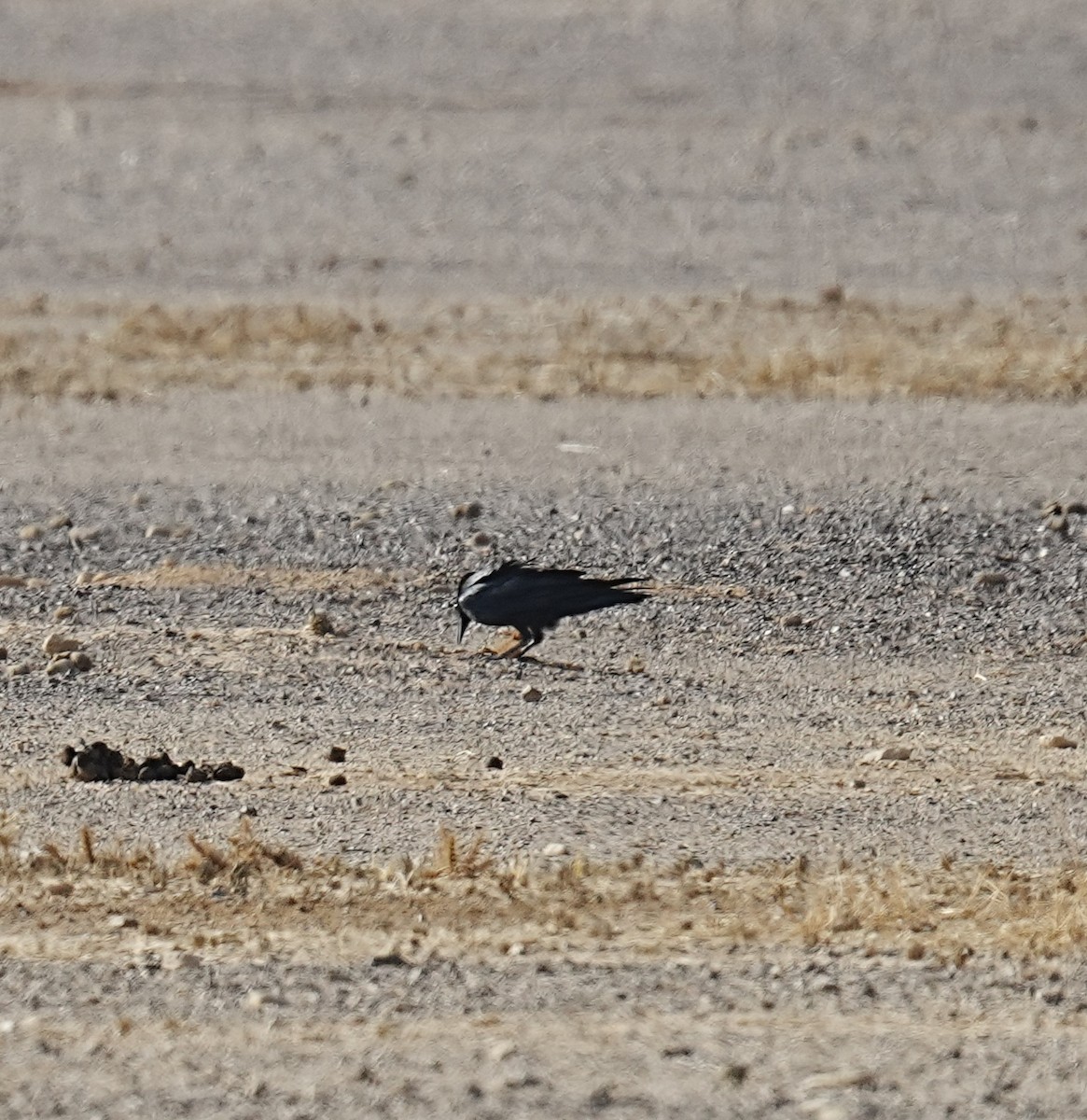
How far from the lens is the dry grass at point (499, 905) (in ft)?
16.8

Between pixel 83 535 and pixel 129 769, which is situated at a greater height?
pixel 83 535

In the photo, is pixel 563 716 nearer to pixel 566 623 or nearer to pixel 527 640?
pixel 527 640

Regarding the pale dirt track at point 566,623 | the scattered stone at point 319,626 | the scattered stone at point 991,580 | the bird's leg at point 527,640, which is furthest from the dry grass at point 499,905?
the scattered stone at point 991,580

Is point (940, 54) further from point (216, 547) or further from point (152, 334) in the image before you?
point (216, 547)

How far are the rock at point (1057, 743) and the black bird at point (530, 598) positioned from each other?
1.38 meters

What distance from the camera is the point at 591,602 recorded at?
8109mm

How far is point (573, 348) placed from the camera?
570 inches

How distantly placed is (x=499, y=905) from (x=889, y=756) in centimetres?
189

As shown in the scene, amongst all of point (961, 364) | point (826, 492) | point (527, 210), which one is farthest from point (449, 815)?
point (527, 210)

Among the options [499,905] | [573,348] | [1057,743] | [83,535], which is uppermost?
[573,348]

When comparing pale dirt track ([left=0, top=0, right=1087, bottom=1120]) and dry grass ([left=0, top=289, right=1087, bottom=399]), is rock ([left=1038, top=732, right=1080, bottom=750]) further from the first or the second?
dry grass ([left=0, top=289, right=1087, bottom=399])

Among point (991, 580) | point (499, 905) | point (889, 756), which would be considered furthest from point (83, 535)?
point (499, 905)

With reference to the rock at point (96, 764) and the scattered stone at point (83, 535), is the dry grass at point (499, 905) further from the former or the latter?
the scattered stone at point (83, 535)

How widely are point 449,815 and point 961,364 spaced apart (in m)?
7.83
